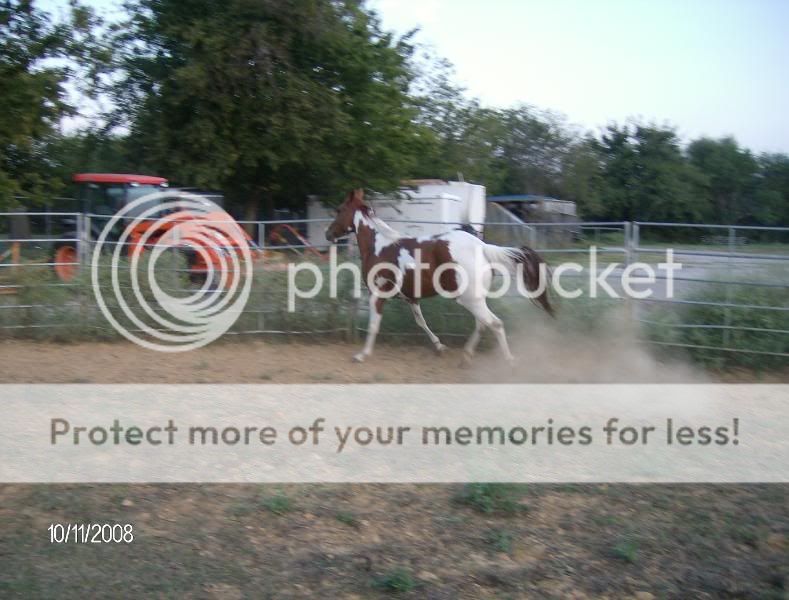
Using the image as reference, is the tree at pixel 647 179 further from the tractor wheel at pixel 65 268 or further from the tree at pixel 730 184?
the tractor wheel at pixel 65 268

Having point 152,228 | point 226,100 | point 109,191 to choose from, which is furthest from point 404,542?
point 226,100

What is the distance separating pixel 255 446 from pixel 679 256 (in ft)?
19.6

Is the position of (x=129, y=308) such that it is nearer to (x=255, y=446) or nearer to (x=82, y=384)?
(x=82, y=384)

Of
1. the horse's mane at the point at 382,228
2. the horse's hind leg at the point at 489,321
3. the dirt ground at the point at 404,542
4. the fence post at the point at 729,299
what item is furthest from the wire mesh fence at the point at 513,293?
the dirt ground at the point at 404,542

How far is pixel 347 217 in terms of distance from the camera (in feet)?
29.8

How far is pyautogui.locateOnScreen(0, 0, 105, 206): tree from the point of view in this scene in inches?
595

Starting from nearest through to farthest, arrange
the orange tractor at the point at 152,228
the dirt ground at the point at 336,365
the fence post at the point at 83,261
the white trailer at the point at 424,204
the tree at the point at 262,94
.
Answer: the dirt ground at the point at 336,365 → the fence post at the point at 83,261 → the orange tractor at the point at 152,228 → the tree at the point at 262,94 → the white trailer at the point at 424,204

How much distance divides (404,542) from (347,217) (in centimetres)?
544

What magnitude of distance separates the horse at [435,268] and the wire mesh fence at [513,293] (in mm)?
439

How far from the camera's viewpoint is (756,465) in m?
5.36

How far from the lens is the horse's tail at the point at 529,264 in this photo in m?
8.27

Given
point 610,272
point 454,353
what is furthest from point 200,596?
point 610,272
